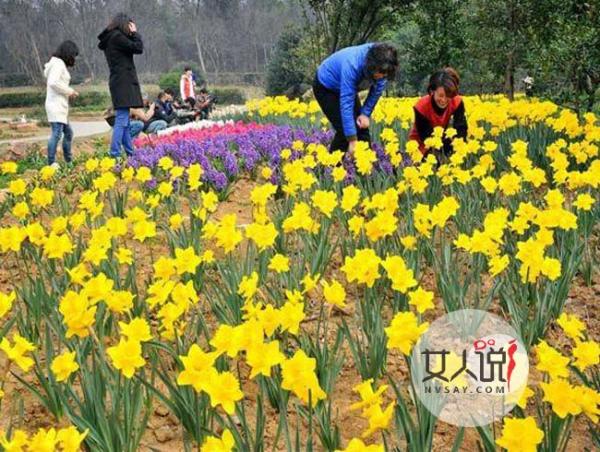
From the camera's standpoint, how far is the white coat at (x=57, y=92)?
6496 mm

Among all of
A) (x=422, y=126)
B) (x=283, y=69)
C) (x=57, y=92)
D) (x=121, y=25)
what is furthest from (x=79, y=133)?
(x=422, y=126)

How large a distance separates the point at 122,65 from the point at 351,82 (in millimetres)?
3095

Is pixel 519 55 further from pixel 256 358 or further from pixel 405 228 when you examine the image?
pixel 256 358

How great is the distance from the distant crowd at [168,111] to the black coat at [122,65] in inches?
47.9

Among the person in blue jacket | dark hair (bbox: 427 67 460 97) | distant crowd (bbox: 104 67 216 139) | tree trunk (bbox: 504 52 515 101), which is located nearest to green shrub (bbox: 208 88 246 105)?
distant crowd (bbox: 104 67 216 139)

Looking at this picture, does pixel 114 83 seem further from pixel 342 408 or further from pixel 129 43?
pixel 342 408

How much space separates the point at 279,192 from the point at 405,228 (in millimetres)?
1649

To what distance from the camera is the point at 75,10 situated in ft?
125

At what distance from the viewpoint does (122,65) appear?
6.34 meters

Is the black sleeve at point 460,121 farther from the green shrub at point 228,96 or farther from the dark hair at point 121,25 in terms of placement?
the green shrub at point 228,96

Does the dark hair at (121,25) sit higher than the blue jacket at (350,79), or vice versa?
the dark hair at (121,25)

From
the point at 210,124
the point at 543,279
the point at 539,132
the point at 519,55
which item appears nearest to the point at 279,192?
the point at 539,132

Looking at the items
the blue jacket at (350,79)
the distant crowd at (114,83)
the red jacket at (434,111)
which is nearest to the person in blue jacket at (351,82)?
the blue jacket at (350,79)

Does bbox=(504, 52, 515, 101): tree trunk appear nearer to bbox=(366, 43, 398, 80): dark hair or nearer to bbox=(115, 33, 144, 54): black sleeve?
bbox=(115, 33, 144, 54): black sleeve
